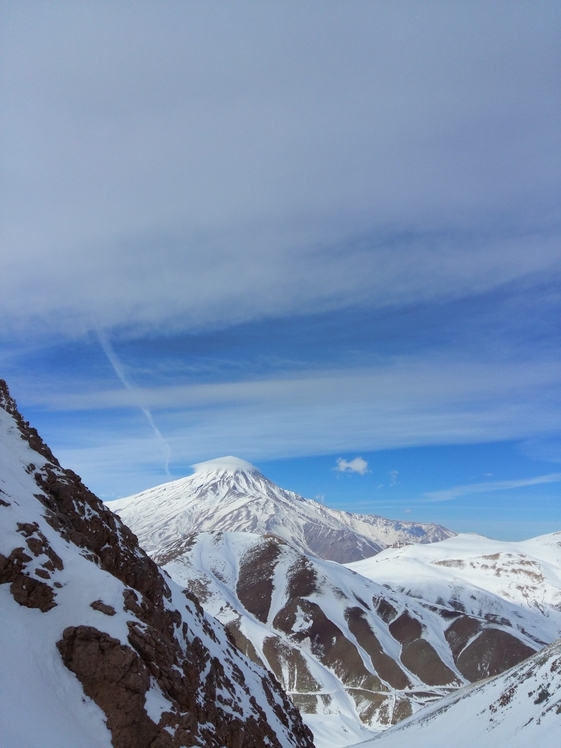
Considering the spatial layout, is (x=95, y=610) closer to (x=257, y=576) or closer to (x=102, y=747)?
(x=102, y=747)

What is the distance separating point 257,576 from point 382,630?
182 feet

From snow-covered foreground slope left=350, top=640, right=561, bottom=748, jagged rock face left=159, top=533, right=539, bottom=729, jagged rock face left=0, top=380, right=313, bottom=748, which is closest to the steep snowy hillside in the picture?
jagged rock face left=159, top=533, right=539, bottom=729

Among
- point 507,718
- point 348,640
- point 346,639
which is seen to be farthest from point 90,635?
point 348,640

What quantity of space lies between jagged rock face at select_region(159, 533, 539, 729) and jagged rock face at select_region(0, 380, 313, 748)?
362ft

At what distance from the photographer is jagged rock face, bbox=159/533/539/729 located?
130375mm

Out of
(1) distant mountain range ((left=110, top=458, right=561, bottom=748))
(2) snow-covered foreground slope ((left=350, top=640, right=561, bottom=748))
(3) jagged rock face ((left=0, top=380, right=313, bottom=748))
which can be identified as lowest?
(1) distant mountain range ((left=110, top=458, right=561, bottom=748))

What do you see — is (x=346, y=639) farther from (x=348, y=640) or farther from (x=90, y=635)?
(x=90, y=635)

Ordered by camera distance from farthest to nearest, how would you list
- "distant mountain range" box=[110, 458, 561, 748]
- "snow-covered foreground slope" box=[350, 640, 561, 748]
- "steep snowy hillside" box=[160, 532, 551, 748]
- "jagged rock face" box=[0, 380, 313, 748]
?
"steep snowy hillside" box=[160, 532, 551, 748] < "distant mountain range" box=[110, 458, 561, 748] < "snow-covered foreground slope" box=[350, 640, 561, 748] < "jagged rock face" box=[0, 380, 313, 748]

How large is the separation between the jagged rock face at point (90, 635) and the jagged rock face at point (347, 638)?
110 m

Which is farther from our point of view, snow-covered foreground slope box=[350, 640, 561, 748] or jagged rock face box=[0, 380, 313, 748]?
snow-covered foreground slope box=[350, 640, 561, 748]

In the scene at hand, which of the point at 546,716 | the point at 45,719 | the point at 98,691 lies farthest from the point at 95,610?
the point at 546,716

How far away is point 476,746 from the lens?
2880 centimetres

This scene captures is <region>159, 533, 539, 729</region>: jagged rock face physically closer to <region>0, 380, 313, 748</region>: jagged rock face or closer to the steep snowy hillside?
the steep snowy hillside

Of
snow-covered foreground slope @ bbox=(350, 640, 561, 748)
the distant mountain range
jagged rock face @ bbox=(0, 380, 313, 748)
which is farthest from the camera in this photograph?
the distant mountain range
